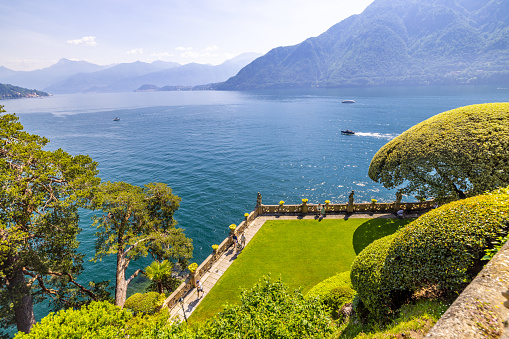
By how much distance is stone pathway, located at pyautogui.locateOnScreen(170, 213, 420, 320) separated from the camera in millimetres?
17047

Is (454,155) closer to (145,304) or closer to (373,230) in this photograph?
(373,230)

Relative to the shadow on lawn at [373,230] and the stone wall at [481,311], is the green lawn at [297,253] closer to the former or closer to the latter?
the shadow on lawn at [373,230]

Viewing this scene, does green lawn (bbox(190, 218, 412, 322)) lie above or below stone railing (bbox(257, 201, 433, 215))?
below

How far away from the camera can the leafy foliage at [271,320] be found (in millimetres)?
8055

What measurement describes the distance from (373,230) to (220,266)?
15.7 meters

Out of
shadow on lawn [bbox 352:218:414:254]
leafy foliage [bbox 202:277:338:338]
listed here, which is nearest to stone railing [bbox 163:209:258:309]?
leafy foliage [bbox 202:277:338:338]

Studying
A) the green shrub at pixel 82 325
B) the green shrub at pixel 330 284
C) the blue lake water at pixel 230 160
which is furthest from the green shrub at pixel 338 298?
the blue lake water at pixel 230 160

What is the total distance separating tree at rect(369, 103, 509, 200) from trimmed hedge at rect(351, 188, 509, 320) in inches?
404

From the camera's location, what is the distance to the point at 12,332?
70.6 ft

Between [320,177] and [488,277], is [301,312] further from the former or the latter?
[320,177]

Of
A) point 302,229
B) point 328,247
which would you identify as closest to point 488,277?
point 328,247

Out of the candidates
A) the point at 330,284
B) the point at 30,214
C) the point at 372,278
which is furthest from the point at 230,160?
the point at 372,278

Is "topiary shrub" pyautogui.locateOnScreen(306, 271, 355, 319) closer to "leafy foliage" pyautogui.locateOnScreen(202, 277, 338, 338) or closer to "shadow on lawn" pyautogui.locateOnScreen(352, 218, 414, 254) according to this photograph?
"leafy foliage" pyautogui.locateOnScreen(202, 277, 338, 338)

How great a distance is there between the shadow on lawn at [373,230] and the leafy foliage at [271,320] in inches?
539
